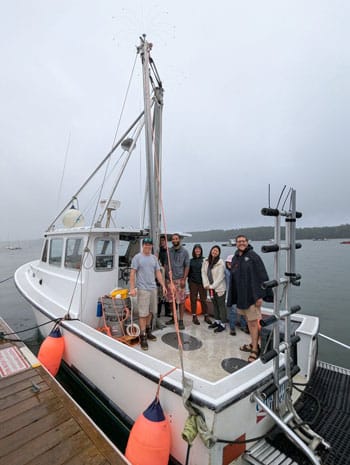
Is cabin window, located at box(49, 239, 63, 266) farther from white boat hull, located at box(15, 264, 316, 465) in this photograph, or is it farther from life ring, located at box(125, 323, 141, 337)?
life ring, located at box(125, 323, 141, 337)

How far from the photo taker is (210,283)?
3916 mm

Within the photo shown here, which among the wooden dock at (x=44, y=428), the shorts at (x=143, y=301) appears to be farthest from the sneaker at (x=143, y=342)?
the wooden dock at (x=44, y=428)

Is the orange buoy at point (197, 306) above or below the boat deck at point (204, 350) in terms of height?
above

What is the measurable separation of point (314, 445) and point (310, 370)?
1226 millimetres

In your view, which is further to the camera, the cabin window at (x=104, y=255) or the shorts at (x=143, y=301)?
the cabin window at (x=104, y=255)

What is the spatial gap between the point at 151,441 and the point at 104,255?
108 inches

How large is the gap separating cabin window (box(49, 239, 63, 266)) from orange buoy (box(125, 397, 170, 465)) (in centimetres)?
342

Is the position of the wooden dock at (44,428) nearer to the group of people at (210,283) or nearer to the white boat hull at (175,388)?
the white boat hull at (175,388)

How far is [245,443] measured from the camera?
196cm

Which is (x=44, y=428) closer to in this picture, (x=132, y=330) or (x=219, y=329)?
(x=132, y=330)

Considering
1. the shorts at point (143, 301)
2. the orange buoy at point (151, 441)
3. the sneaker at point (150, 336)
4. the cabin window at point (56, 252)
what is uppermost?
the cabin window at point (56, 252)

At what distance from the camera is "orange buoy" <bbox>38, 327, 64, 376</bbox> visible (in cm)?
360

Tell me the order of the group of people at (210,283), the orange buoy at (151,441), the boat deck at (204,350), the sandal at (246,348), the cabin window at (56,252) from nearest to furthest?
the orange buoy at (151,441) < the boat deck at (204,350) < the group of people at (210,283) < the sandal at (246,348) < the cabin window at (56,252)

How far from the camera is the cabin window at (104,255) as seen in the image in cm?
407
